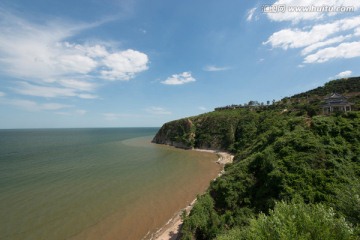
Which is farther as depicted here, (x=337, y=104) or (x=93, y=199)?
(x=337, y=104)

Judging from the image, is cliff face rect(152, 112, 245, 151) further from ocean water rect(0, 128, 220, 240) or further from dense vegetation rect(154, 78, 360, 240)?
dense vegetation rect(154, 78, 360, 240)

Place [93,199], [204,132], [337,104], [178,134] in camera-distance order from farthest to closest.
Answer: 1. [178,134]
2. [204,132]
3. [337,104]
4. [93,199]

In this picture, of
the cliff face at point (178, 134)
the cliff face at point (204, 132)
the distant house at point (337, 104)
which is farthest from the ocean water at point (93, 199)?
the cliff face at point (178, 134)

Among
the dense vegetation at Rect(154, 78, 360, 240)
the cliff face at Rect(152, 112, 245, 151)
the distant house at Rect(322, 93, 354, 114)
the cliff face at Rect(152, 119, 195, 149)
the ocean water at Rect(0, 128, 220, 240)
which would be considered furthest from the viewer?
the cliff face at Rect(152, 119, 195, 149)

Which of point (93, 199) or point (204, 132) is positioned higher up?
point (204, 132)

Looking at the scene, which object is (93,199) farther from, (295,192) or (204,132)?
(204,132)

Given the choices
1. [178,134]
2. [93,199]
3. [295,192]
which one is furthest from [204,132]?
[295,192]

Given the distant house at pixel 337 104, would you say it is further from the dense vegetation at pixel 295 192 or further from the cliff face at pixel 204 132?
the cliff face at pixel 204 132

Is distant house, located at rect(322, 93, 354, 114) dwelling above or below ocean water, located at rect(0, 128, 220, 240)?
above

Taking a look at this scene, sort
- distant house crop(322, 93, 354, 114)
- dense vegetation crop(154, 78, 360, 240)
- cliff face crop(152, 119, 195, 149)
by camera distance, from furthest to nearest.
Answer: cliff face crop(152, 119, 195, 149), distant house crop(322, 93, 354, 114), dense vegetation crop(154, 78, 360, 240)

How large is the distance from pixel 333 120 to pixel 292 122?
18.7ft

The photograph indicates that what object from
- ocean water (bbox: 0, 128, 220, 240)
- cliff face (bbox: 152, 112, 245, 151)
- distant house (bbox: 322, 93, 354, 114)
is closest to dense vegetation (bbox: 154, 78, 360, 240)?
ocean water (bbox: 0, 128, 220, 240)

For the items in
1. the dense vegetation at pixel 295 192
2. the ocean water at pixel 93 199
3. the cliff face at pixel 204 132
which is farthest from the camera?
the cliff face at pixel 204 132

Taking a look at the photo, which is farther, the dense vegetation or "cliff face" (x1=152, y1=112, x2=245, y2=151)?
"cliff face" (x1=152, y1=112, x2=245, y2=151)
